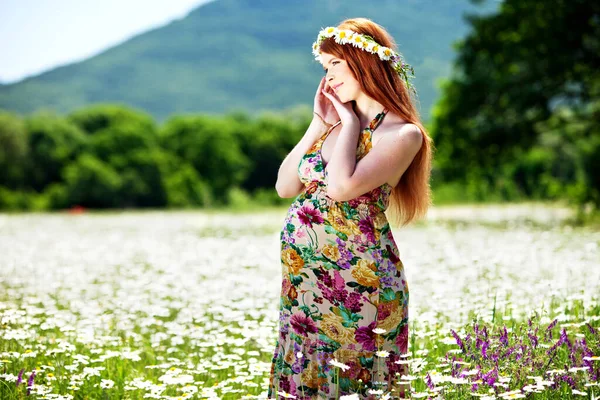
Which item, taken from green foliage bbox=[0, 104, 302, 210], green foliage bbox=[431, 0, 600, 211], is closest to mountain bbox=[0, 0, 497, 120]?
green foliage bbox=[0, 104, 302, 210]

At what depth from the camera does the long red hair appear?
12.5ft

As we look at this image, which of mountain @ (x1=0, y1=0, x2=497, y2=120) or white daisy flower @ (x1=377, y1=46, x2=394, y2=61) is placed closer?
white daisy flower @ (x1=377, y1=46, x2=394, y2=61)

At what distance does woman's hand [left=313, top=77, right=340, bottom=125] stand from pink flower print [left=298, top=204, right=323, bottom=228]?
51 cm

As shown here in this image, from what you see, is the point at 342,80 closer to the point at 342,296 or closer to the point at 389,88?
the point at 389,88

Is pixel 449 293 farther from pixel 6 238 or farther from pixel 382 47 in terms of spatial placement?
pixel 6 238

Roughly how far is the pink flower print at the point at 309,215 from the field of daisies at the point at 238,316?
34.6 inches

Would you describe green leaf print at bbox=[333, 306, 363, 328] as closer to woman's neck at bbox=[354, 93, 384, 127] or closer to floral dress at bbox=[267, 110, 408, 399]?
floral dress at bbox=[267, 110, 408, 399]

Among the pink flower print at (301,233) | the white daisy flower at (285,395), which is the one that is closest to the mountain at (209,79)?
the pink flower print at (301,233)

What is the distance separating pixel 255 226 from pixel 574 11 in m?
9.53

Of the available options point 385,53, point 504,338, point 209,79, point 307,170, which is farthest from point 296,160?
point 209,79

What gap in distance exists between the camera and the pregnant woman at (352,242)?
3729 mm

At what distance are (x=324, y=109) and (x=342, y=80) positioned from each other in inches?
9.9

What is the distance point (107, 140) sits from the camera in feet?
199

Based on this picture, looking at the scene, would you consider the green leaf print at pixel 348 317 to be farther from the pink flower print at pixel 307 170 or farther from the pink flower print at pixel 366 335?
the pink flower print at pixel 307 170
